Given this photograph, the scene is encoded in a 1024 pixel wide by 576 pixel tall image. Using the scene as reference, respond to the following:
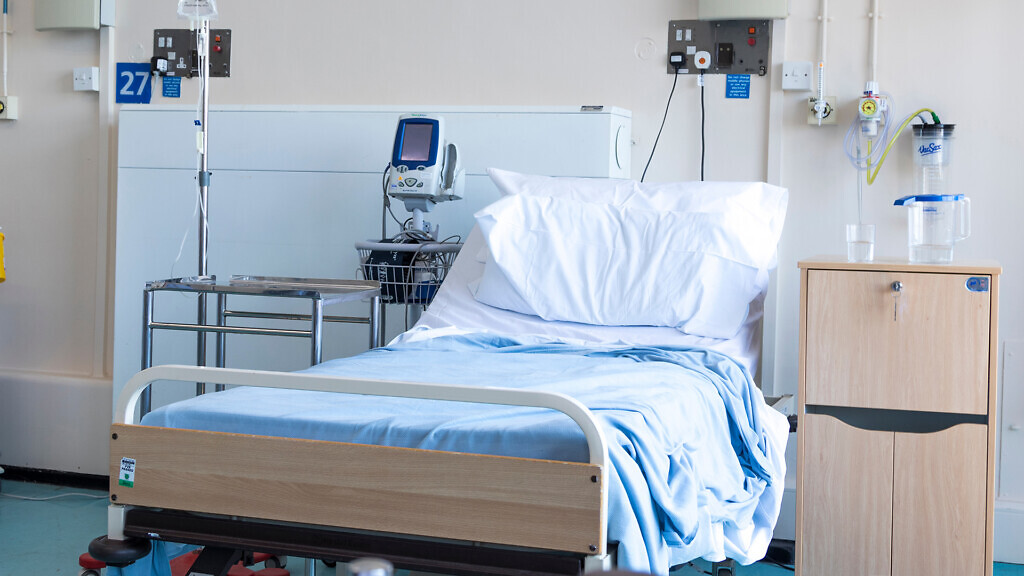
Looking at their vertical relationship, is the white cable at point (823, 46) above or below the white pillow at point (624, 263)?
above

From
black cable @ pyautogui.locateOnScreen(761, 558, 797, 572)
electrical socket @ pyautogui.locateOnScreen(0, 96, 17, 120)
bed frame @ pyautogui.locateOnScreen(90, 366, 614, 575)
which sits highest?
electrical socket @ pyautogui.locateOnScreen(0, 96, 17, 120)

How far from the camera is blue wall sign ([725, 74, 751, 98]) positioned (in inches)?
123

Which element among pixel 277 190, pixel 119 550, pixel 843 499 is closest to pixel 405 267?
pixel 277 190

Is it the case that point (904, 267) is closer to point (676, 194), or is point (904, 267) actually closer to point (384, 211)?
point (676, 194)

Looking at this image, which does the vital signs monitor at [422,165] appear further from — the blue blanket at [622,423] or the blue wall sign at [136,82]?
the blue wall sign at [136,82]

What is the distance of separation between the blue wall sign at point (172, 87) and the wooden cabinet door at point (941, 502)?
9.28ft

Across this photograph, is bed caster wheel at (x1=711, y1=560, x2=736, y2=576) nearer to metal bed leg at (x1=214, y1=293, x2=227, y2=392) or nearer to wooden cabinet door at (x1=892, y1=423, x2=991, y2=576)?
wooden cabinet door at (x1=892, y1=423, x2=991, y2=576)

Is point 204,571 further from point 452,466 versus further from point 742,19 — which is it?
point 742,19

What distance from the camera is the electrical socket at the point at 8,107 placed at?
386 centimetres

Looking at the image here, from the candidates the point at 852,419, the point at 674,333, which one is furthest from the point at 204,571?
the point at 852,419

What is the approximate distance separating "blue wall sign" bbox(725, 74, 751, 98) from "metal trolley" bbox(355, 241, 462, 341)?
103cm

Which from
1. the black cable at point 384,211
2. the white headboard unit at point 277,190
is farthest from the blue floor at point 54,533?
the black cable at point 384,211

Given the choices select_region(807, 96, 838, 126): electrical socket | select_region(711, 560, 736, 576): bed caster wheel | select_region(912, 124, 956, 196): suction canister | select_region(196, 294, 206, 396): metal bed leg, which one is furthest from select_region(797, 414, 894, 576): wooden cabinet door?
select_region(196, 294, 206, 396): metal bed leg

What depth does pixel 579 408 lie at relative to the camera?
1.31 meters
